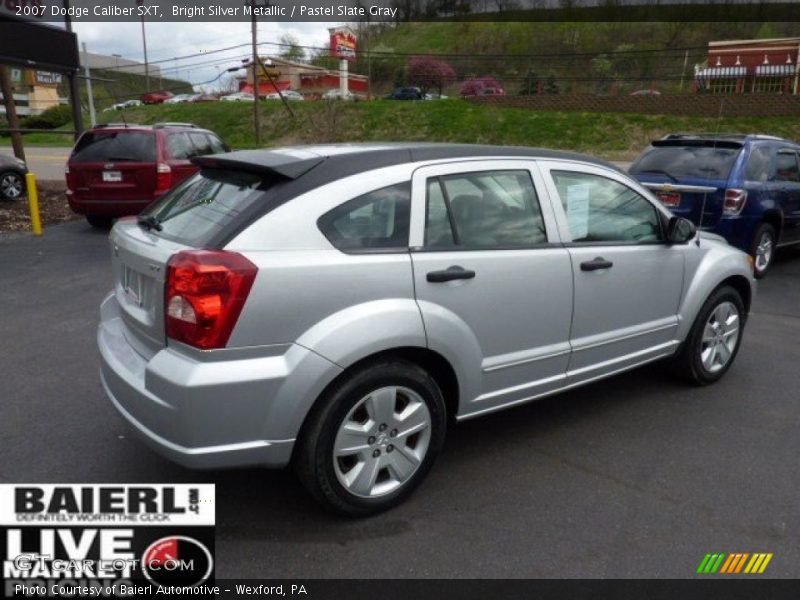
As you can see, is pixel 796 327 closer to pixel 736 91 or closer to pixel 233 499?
pixel 233 499

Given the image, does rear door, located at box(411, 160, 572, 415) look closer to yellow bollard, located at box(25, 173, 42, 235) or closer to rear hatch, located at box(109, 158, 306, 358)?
rear hatch, located at box(109, 158, 306, 358)

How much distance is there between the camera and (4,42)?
11430mm

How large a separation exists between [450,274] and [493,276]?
0.92 ft

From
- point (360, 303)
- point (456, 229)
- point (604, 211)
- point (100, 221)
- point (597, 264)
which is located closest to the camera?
point (360, 303)

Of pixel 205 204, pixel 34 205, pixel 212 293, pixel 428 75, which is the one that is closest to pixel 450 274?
pixel 212 293

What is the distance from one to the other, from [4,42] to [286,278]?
11807 millimetres

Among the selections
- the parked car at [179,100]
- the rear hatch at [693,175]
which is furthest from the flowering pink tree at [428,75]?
the rear hatch at [693,175]

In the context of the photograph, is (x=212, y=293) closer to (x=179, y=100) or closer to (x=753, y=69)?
(x=753, y=69)

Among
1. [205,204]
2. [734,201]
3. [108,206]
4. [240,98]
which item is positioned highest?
[240,98]

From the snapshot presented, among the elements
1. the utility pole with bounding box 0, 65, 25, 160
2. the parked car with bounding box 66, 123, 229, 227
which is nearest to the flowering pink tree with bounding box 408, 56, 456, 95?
the utility pole with bounding box 0, 65, 25, 160

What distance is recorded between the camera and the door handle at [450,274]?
295 cm

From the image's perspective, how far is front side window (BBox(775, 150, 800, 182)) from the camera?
814 centimetres

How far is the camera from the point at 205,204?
3061 millimetres

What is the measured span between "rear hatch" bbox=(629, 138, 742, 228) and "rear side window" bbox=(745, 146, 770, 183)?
0.72 feet
